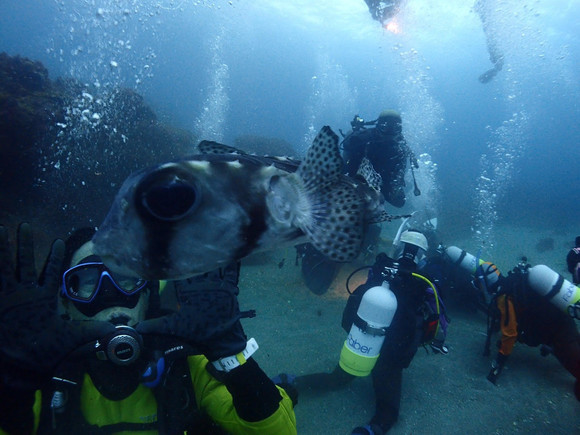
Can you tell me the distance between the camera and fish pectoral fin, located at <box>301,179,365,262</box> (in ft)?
5.02

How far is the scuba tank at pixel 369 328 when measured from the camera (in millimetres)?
4438

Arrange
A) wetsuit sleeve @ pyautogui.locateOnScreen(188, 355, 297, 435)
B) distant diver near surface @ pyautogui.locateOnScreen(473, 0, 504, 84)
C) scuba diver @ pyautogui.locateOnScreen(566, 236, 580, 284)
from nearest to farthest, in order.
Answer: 1. wetsuit sleeve @ pyautogui.locateOnScreen(188, 355, 297, 435)
2. scuba diver @ pyautogui.locateOnScreen(566, 236, 580, 284)
3. distant diver near surface @ pyautogui.locateOnScreen(473, 0, 504, 84)

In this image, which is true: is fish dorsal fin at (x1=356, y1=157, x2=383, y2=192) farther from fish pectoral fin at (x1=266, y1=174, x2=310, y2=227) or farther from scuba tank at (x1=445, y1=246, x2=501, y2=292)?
scuba tank at (x1=445, y1=246, x2=501, y2=292)

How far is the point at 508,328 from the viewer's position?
17.4 ft

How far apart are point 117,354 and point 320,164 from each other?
1989 mm

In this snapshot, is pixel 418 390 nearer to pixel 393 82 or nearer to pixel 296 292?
pixel 296 292

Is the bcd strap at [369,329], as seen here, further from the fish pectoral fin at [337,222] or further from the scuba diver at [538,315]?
the fish pectoral fin at [337,222]

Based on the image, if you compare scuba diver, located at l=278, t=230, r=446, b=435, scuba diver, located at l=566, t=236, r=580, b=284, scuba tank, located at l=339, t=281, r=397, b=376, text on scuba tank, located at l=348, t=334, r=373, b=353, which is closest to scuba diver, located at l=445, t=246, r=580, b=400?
scuba diver, located at l=566, t=236, r=580, b=284

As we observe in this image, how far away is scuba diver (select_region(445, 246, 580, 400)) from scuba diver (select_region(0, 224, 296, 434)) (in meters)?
4.56

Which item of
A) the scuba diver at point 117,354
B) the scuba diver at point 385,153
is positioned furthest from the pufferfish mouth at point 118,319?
the scuba diver at point 385,153

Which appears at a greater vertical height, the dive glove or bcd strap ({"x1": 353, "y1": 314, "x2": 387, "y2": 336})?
bcd strap ({"x1": 353, "y1": 314, "x2": 387, "y2": 336})

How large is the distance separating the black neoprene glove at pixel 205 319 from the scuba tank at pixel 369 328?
2.72 meters

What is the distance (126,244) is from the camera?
118 cm

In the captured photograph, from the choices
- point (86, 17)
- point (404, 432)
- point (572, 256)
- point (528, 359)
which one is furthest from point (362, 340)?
point (86, 17)
